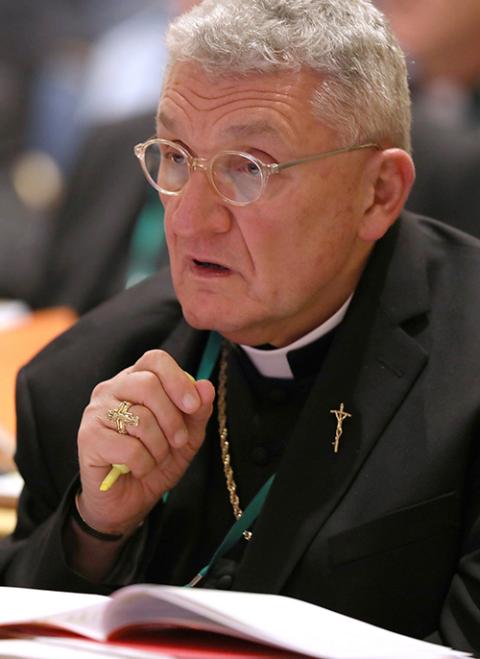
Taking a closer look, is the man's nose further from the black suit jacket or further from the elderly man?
the black suit jacket

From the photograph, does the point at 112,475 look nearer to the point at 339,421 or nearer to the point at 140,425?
the point at 140,425

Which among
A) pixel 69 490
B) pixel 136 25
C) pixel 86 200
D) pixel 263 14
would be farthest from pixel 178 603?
pixel 136 25

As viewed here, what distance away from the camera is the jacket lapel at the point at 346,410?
145 centimetres

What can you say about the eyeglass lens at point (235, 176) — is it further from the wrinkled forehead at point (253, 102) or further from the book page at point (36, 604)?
the book page at point (36, 604)

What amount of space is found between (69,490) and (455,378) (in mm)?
526

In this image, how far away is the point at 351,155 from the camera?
1492 millimetres

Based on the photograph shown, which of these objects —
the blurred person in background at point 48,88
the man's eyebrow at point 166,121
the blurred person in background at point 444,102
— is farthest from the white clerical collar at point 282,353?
the blurred person in background at point 48,88

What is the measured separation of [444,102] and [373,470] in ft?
8.56

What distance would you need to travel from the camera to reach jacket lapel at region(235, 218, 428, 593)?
1.45 m

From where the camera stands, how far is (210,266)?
4.95 feet

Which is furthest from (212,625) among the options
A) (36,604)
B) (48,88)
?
(48,88)

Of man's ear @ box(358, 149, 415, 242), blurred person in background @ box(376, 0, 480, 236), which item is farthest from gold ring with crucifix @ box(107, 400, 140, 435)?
blurred person in background @ box(376, 0, 480, 236)

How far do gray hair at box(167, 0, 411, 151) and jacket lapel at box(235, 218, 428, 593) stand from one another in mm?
218

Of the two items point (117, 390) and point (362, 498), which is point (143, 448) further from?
point (362, 498)
